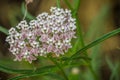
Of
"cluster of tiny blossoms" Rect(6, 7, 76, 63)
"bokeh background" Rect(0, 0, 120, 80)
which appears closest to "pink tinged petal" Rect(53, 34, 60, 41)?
"cluster of tiny blossoms" Rect(6, 7, 76, 63)

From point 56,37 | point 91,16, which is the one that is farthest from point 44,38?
point 91,16

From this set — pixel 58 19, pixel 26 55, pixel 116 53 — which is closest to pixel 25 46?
pixel 26 55

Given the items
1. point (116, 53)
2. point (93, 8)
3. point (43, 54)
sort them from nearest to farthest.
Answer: point (43, 54) → point (116, 53) → point (93, 8)

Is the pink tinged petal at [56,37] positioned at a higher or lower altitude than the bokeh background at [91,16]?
lower

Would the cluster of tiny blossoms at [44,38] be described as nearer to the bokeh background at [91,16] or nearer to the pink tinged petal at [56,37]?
the pink tinged petal at [56,37]

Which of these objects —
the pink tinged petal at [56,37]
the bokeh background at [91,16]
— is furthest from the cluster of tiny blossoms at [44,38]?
the bokeh background at [91,16]

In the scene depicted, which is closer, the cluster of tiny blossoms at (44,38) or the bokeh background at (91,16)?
the cluster of tiny blossoms at (44,38)

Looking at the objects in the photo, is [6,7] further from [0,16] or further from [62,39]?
[62,39]

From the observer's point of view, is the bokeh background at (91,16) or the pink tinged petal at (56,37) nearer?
the pink tinged petal at (56,37)
